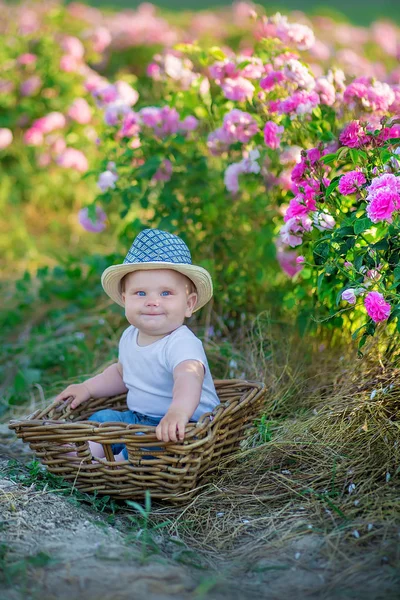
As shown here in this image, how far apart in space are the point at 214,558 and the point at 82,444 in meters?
0.58

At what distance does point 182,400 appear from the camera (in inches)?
97.3

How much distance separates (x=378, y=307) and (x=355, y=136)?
67cm

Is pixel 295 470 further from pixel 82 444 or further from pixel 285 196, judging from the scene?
pixel 285 196

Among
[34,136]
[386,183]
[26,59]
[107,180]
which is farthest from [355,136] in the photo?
[26,59]

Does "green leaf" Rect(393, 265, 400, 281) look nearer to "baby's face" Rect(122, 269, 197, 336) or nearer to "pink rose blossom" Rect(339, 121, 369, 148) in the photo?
"pink rose blossom" Rect(339, 121, 369, 148)

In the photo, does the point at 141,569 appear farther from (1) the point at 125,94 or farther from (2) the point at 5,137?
(2) the point at 5,137

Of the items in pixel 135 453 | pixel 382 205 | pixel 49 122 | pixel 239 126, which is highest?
pixel 382 205

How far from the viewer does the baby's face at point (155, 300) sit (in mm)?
2699

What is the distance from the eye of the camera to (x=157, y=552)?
214cm

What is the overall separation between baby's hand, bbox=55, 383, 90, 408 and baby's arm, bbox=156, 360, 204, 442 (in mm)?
493

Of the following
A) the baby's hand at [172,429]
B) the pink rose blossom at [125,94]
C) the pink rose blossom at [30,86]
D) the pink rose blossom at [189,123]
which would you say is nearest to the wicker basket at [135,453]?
the baby's hand at [172,429]

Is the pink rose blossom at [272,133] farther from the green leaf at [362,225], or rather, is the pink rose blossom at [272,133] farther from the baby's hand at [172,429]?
the baby's hand at [172,429]

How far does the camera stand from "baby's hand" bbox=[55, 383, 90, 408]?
113 inches

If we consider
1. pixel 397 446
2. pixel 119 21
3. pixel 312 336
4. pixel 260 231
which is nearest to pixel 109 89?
pixel 260 231
